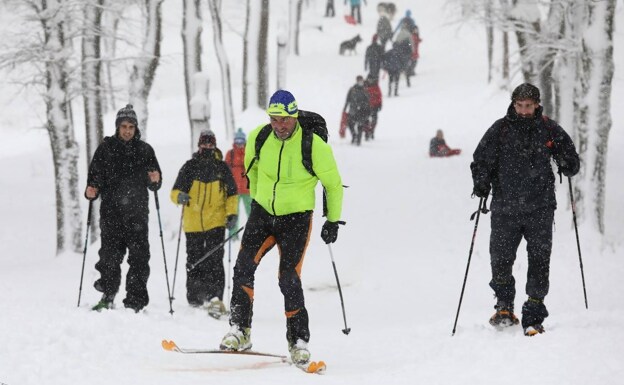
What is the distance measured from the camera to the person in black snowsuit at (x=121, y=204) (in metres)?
8.88

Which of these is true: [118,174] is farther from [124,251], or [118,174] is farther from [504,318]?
[504,318]

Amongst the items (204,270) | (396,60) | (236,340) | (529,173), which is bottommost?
(204,270)

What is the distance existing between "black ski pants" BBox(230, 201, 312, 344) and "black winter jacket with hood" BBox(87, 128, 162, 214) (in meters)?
2.54

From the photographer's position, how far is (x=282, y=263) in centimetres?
680

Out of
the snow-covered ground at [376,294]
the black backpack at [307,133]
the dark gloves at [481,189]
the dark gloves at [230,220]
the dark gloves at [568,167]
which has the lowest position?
the snow-covered ground at [376,294]

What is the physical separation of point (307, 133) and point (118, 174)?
306cm

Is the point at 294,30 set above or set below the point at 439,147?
above

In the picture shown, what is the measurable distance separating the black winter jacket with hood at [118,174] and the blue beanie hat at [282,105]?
9.90ft

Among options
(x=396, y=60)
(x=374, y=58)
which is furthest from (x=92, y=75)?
(x=396, y=60)

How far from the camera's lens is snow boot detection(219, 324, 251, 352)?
257 inches

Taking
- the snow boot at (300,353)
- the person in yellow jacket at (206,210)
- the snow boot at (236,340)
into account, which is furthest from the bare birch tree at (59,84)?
the snow boot at (300,353)

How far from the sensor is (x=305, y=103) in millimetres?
33969

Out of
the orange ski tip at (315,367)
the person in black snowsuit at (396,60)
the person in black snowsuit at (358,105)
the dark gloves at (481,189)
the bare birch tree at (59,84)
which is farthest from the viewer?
the person in black snowsuit at (396,60)

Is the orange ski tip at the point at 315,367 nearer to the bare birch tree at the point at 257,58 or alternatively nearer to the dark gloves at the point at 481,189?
the dark gloves at the point at 481,189
